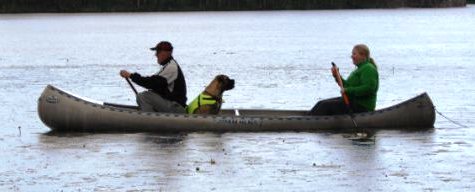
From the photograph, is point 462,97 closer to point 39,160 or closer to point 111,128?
point 111,128

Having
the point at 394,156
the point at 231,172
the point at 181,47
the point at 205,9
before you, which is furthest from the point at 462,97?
the point at 205,9

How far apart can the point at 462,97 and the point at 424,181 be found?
14763 mm

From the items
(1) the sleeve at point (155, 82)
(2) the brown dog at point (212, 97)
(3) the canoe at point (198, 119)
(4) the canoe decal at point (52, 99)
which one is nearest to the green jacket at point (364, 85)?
(3) the canoe at point (198, 119)

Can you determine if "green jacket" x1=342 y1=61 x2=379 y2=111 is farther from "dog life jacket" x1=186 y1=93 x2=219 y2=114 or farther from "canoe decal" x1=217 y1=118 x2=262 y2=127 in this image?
"dog life jacket" x1=186 y1=93 x2=219 y2=114

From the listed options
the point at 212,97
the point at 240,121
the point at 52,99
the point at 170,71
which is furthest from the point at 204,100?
the point at 52,99

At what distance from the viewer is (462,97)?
32.2 meters

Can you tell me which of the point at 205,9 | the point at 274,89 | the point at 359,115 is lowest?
the point at 205,9

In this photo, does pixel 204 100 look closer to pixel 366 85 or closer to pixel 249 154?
pixel 366 85

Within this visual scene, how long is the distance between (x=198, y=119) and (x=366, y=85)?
2518 millimetres

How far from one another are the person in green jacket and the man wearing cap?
2099 mm

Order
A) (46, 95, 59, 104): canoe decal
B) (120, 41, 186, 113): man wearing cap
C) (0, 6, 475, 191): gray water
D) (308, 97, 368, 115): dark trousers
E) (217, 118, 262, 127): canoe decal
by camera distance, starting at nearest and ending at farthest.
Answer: (0, 6, 475, 191): gray water → (120, 41, 186, 113): man wearing cap → (217, 118, 262, 127): canoe decal → (308, 97, 368, 115): dark trousers → (46, 95, 59, 104): canoe decal

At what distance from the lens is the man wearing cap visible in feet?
75.0

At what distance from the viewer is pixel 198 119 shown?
2300cm

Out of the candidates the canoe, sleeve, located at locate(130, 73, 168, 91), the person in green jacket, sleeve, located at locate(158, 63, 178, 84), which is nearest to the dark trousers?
the person in green jacket
